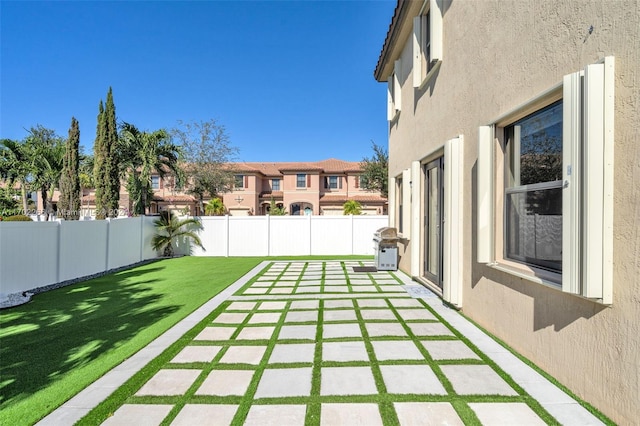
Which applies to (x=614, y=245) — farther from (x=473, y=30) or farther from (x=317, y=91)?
(x=317, y=91)

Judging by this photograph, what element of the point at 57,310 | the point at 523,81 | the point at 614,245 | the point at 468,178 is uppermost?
the point at 523,81

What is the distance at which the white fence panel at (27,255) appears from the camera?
6859 mm

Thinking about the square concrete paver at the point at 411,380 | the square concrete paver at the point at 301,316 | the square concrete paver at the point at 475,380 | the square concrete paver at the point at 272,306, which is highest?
the square concrete paver at the point at 475,380

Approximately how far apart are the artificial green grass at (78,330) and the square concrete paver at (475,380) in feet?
12.1

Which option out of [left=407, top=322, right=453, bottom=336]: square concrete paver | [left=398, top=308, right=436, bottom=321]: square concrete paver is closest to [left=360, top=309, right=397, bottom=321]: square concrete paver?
[left=398, top=308, right=436, bottom=321]: square concrete paver

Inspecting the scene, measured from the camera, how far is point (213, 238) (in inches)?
586

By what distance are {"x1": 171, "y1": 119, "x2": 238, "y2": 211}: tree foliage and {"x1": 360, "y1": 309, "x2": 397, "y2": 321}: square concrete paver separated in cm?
1716

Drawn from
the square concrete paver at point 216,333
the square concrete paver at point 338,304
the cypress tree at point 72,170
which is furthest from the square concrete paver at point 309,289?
the cypress tree at point 72,170

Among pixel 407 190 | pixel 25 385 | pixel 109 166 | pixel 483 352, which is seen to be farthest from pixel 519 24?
pixel 109 166

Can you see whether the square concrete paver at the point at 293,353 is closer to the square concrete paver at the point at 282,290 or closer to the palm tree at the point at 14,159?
the square concrete paver at the point at 282,290

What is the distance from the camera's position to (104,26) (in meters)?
10.4

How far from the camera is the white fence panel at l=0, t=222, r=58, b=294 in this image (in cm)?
686

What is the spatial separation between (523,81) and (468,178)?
1.78m

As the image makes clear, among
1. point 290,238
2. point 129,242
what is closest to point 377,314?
point 290,238
